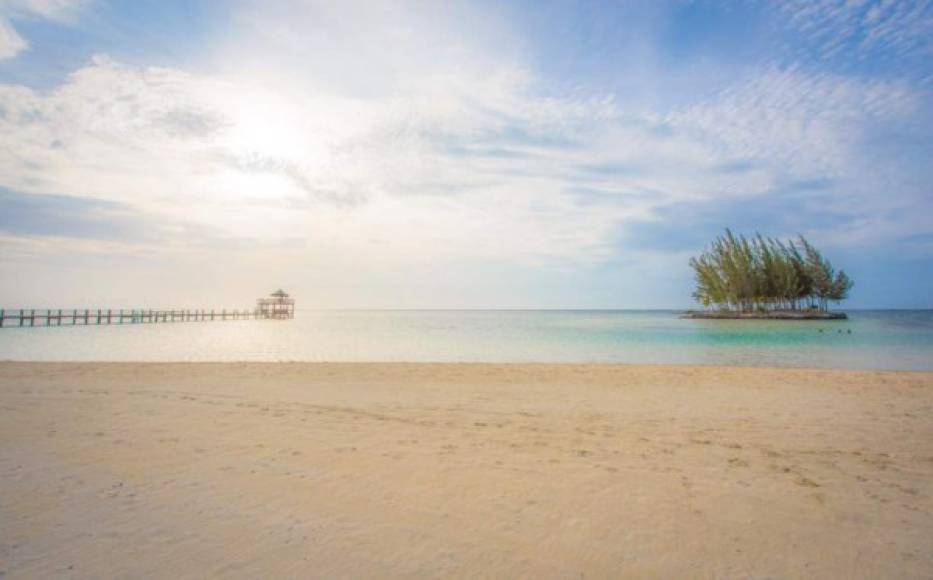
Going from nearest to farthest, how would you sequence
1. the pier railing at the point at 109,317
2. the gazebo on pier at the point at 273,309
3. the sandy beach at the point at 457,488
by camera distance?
the sandy beach at the point at 457,488 → the pier railing at the point at 109,317 → the gazebo on pier at the point at 273,309

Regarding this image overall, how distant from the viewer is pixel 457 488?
4.92 meters

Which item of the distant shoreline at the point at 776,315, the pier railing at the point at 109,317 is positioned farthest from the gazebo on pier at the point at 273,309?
the distant shoreline at the point at 776,315

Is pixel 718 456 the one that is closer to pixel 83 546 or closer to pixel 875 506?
pixel 875 506

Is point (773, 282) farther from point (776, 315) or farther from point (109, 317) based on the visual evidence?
point (109, 317)

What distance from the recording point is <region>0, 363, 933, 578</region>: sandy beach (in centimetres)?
354

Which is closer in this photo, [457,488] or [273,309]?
[457,488]

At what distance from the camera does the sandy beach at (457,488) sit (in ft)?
11.6

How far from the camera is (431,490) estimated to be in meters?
4.87

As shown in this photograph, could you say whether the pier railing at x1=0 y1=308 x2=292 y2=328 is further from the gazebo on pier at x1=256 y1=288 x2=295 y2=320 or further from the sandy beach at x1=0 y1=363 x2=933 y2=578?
the sandy beach at x1=0 y1=363 x2=933 y2=578

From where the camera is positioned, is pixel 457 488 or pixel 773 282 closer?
pixel 457 488

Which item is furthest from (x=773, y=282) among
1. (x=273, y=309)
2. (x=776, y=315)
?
(x=273, y=309)

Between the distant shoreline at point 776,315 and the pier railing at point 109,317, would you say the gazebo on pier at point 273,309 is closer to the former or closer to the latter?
the pier railing at point 109,317

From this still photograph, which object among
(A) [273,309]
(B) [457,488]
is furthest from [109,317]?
(B) [457,488]

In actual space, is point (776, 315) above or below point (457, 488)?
above
